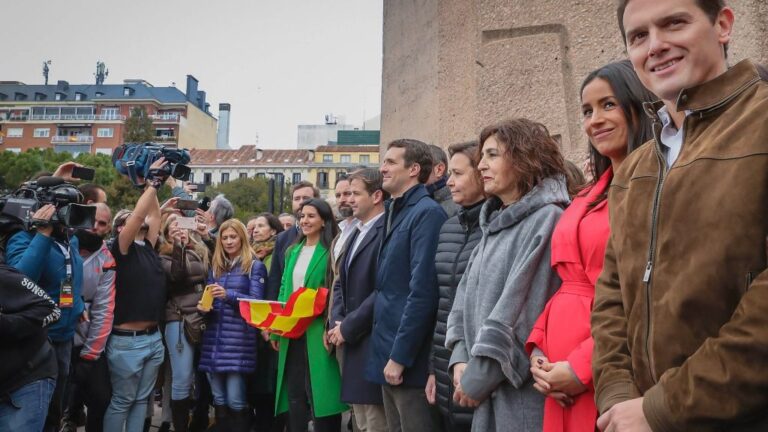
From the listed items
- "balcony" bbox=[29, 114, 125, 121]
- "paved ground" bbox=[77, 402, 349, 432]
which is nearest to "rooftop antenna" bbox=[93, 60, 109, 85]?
"balcony" bbox=[29, 114, 125, 121]

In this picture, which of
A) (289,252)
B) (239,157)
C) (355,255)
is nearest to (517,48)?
(355,255)

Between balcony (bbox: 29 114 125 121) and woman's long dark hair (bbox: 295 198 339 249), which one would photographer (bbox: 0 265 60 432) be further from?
balcony (bbox: 29 114 125 121)

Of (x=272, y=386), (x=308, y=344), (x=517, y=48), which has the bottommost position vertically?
(x=272, y=386)

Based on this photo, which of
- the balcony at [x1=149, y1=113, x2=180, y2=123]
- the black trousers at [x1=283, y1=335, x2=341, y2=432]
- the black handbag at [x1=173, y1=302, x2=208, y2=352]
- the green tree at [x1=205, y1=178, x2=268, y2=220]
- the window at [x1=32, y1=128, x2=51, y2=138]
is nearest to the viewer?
the black trousers at [x1=283, y1=335, x2=341, y2=432]

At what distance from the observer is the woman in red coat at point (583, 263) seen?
1.83m

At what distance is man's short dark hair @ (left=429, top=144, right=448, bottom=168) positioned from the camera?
3.58 meters

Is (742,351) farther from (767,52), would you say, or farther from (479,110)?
(479,110)

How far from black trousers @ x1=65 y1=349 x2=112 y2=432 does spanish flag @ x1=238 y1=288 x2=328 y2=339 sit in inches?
38.6

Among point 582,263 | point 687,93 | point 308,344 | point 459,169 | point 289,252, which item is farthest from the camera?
point 289,252

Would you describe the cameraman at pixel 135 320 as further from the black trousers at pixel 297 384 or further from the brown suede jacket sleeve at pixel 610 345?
the brown suede jacket sleeve at pixel 610 345

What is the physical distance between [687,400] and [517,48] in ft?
8.47

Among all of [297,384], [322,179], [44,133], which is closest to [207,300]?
[297,384]

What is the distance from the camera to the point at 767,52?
109 inches

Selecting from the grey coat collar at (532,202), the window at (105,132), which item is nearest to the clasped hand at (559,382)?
the grey coat collar at (532,202)
